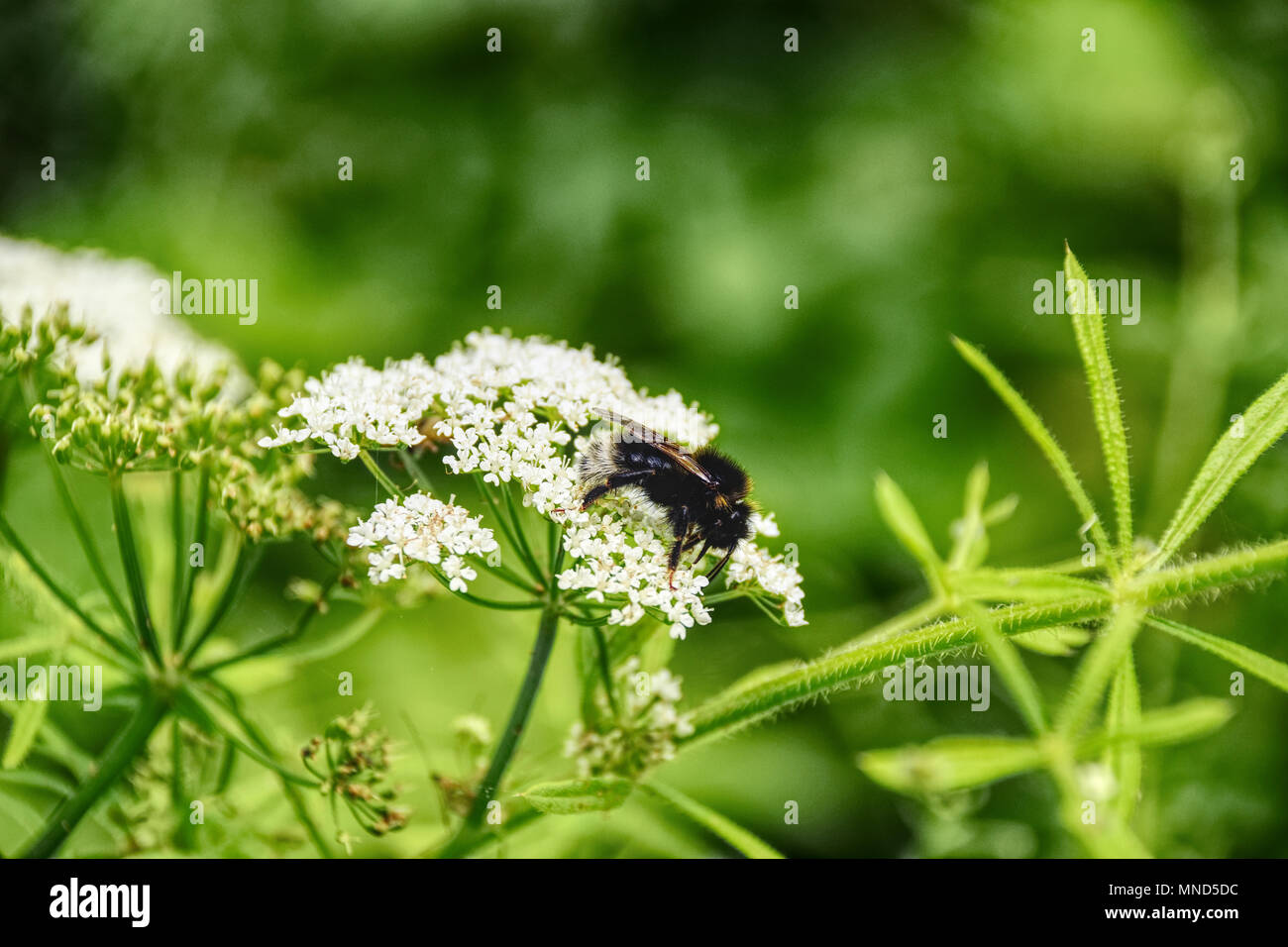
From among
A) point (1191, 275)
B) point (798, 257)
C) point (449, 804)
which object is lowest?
point (449, 804)

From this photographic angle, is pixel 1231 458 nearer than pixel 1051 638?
Yes

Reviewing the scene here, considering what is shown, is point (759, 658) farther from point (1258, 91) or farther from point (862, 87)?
point (1258, 91)

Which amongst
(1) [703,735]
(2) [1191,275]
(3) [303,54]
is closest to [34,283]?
(1) [703,735]

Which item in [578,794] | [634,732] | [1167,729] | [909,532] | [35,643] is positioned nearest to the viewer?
[1167,729]

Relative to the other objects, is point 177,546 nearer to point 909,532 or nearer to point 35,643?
point 35,643

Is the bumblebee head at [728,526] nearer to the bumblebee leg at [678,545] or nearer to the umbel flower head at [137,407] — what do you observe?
the bumblebee leg at [678,545]

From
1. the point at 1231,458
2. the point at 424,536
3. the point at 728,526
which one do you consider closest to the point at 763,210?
the point at 728,526

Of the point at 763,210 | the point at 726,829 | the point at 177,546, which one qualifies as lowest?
the point at 726,829
